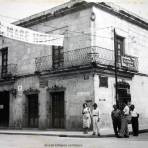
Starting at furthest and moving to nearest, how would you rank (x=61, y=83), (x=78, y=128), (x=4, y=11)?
(x=61, y=83) < (x=78, y=128) < (x=4, y=11)

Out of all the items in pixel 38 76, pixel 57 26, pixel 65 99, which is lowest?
pixel 65 99

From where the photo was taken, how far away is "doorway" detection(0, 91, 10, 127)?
23.4m

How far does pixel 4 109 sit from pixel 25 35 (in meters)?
10.1

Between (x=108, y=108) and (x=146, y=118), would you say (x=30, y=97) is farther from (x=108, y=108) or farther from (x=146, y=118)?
(x=146, y=118)

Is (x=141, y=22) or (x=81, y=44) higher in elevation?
(x=141, y=22)

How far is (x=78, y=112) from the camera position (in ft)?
60.6

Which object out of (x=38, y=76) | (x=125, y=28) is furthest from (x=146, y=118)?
(x=38, y=76)

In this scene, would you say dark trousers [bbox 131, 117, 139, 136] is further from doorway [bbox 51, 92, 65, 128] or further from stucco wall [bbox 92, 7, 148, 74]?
doorway [bbox 51, 92, 65, 128]

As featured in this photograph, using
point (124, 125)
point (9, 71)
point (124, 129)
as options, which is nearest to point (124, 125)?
point (124, 125)

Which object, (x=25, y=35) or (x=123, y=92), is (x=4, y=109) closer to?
(x=123, y=92)

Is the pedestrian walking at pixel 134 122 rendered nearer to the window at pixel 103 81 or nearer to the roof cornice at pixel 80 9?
the window at pixel 103 81

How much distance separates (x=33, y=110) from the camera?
2156 cm

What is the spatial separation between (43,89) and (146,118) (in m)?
6.73

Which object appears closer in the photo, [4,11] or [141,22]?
[4,11]
